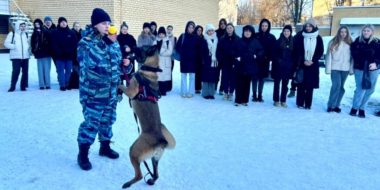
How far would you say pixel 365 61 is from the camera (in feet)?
20.9

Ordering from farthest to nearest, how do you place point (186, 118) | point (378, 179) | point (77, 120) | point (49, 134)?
point (186, 118)
point (77, 120)
point (49, 134)
point (378, 179)

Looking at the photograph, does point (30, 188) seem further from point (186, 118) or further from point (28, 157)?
point (186, 118)

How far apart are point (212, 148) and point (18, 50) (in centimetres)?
634

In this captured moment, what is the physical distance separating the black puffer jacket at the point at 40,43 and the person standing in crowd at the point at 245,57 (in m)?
5.12

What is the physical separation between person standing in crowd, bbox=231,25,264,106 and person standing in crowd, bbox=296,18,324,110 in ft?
3.08

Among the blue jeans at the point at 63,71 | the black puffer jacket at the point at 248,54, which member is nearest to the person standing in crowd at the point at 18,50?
the blue jeans at the point at 63,71

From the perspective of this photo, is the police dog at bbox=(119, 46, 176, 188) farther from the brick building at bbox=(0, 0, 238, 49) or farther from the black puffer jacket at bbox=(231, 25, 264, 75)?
the brick building at bbox=(0, 0, 238, 49)

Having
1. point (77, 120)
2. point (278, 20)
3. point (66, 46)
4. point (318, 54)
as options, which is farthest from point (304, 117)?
point (278, 20)

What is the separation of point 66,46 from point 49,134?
403 centimetres

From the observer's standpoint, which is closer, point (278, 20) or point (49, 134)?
point (49, 134)

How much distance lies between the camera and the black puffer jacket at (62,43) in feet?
26.5

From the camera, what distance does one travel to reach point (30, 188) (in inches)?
123

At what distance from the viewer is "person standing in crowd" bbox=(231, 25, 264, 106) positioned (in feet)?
23.2

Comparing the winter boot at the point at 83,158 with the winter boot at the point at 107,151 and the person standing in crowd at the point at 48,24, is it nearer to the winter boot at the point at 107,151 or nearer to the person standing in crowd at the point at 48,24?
the winter boot at the point at 107,151
